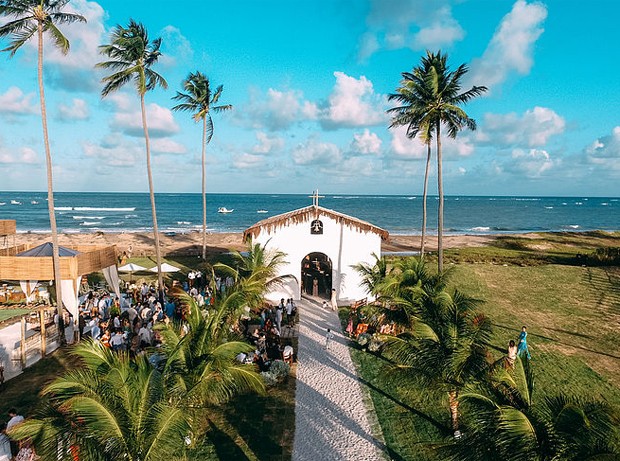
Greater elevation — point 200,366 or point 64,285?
point 200,366

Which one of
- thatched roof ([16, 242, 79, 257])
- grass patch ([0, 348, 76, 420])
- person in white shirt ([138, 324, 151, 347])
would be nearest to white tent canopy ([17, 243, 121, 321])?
thatched roof ([16, 242, 79, 257])

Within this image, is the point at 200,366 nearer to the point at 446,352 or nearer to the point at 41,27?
the point at 446,352

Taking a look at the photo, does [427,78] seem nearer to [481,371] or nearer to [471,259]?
[481,371]

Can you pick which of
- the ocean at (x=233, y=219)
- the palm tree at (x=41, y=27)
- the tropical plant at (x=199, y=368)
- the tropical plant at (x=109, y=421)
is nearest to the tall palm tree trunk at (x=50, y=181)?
the palm tree at (x=41, y=27)

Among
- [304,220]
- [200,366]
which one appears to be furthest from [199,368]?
[304,220]

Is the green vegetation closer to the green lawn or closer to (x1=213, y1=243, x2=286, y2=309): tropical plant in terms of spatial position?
(x1=213, y1=243, x2=286, y2=309): tropical plant

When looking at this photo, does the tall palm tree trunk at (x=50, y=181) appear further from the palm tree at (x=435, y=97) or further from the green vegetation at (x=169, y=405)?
the palm tree at (x=435, y=97)
